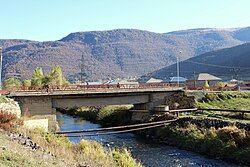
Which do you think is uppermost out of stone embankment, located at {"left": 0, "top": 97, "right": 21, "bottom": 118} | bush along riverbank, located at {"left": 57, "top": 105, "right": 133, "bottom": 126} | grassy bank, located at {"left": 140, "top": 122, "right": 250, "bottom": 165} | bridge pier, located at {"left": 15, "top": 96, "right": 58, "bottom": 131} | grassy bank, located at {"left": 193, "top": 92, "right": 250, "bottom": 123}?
stone embankment, located at {"left": 0, "top": 97, "right": 21, "bottom": 118}

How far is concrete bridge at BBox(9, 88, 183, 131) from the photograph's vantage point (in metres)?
51.4

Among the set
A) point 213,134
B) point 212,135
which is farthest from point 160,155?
point 213,134

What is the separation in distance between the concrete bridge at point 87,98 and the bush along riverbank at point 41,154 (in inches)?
633

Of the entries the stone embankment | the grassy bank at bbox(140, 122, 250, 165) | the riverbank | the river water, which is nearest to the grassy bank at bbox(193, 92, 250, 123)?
the riverbank

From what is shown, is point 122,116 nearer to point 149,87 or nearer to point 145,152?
point 149,87

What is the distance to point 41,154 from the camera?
21.6 m

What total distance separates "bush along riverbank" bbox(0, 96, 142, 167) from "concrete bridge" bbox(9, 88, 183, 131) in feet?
52.8

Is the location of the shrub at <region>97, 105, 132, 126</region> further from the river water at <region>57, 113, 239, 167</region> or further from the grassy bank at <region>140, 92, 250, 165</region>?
the river water at <region>57, 113, 239, 167</region>

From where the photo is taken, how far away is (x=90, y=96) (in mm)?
57781

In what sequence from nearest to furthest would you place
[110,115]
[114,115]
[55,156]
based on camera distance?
[55,156] < [114,115] < [110,115]

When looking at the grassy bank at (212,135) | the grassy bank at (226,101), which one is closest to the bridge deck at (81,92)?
the grassy bank at (226,101)

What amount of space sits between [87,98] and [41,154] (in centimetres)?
3639

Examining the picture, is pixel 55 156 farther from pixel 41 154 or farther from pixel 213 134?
pixel 213 134

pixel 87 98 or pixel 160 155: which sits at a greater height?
pixel 87 98
